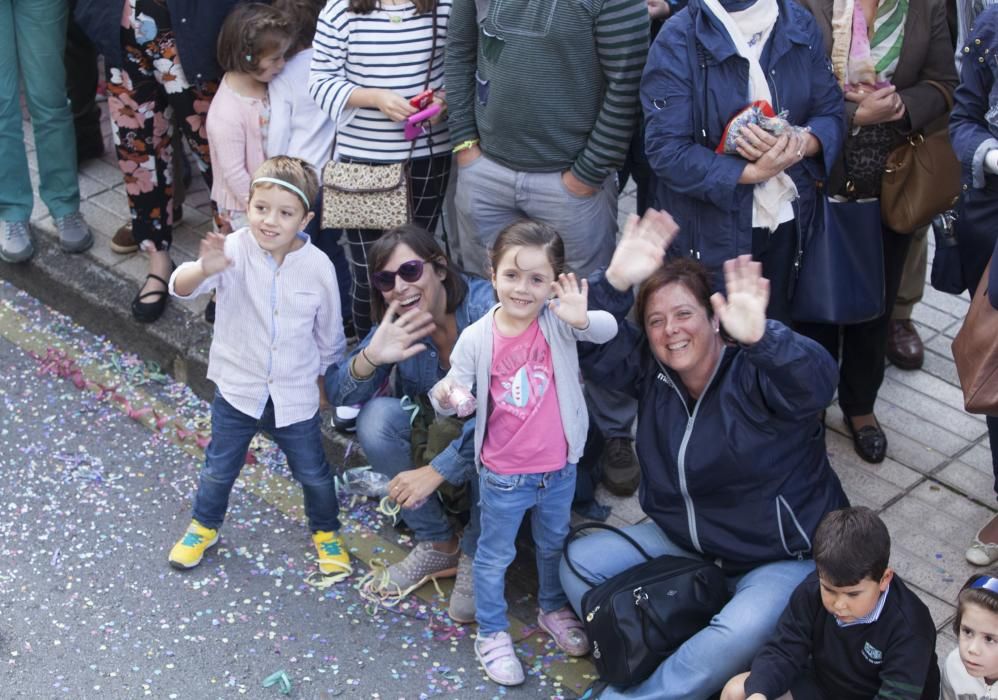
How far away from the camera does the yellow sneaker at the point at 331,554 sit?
4.51 metres

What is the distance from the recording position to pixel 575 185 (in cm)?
451

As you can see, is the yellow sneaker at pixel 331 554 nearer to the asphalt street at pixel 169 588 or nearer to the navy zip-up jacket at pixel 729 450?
the asphalt street at pixel 169 588

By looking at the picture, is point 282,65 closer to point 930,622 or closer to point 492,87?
point 492,87

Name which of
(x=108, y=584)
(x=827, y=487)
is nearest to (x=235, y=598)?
(x=108, y=584)

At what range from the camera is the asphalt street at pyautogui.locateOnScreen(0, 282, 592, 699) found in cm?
409

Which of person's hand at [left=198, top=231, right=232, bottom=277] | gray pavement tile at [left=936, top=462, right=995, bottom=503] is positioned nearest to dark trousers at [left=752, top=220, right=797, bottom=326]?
gray pavement tile at [left=936, top=462, right=995, bottom=503]

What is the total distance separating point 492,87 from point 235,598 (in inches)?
71.7

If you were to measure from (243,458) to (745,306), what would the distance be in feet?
5.92

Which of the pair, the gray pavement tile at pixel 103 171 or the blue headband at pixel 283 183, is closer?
the blue headband at pixel 283 183

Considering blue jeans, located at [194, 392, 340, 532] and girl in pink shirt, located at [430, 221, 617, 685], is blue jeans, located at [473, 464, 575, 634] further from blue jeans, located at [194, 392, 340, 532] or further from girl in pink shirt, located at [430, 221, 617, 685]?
blue jeans, located at [194, 392, 340, 532]

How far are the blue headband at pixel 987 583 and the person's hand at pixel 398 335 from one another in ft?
5.45

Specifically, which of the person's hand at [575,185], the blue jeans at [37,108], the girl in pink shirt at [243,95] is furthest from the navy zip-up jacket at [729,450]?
the blue jeans at [37,108]

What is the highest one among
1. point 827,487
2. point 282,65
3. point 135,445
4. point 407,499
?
point 282,65

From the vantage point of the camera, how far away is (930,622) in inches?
138
